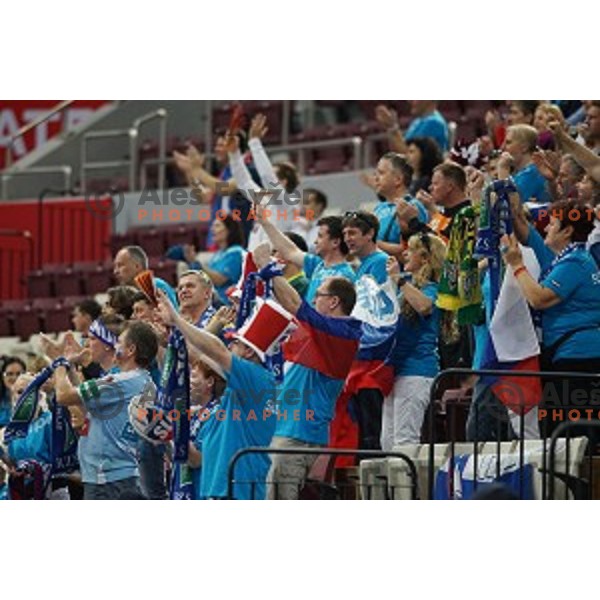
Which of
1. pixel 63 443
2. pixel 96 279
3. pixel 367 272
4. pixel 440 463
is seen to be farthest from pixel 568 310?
pixel 96 279

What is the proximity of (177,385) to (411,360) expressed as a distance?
153cm

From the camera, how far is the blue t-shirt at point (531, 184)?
1338 centimetres

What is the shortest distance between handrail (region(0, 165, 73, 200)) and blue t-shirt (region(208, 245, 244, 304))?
706 centimetres

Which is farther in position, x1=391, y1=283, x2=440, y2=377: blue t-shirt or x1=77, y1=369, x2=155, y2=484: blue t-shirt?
x1=391, y1=283, x2=440, y2=377: blue t-shirt

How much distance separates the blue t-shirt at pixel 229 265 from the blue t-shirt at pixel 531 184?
112 inches

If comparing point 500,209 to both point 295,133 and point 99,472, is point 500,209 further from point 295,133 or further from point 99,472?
point 295,133

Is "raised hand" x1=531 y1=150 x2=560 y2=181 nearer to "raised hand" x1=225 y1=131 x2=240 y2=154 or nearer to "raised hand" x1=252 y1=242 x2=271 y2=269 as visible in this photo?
"raised hand" x1=252 y1=242 x2=271 y2=269

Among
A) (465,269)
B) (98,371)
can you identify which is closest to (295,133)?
(98,371)

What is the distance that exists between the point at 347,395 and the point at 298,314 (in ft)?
3.04

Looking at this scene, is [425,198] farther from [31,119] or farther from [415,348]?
[31,119]

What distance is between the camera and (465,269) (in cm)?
1239

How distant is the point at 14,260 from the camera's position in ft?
72.4

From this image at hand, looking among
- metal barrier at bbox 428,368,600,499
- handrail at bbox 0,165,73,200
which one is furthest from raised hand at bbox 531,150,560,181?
handrail at bbox 0,165,73,200

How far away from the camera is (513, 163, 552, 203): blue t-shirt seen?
13.4 metres
